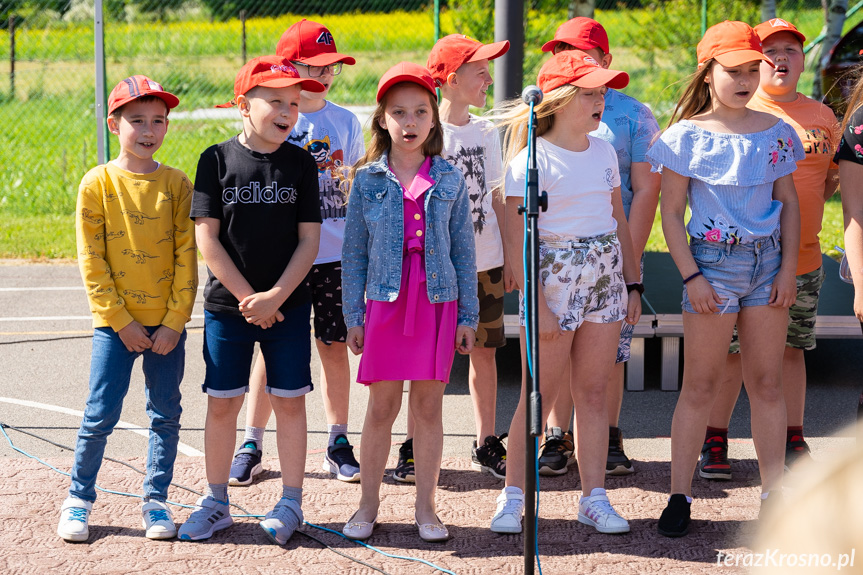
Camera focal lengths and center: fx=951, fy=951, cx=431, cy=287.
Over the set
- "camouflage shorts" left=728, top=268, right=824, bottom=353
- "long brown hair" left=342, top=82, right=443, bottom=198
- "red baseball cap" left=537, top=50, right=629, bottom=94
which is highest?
"red baseball cap" left=537, top=50, right=629, bottom=94

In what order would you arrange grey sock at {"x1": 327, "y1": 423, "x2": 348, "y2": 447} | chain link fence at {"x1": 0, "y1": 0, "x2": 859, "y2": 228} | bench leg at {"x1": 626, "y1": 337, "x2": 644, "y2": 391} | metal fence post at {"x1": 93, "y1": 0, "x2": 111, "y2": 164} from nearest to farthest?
grey sock at {"x1": 327, "y1": 423, "x2": 348, "y2": 447} < bench leg at {"x1": 626, "y1": 337, "x2": 644, "y2": 391} < metal fence post at {"x1": 93, "y1": 0, "x2": 111, "y2": 164} < chain link fence at {"x1": 0, "y1": 0, "x2": 859, "y2": 228}

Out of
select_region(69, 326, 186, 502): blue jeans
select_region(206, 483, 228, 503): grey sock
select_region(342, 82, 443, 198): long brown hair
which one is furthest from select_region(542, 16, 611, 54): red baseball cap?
select_region(206, 483, 228, 503): grey sock

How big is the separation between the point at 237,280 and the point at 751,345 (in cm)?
206

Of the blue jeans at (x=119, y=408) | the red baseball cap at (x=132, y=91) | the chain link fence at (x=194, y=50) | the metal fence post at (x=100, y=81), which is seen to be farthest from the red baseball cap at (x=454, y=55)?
the chain link fence at (x=194, y=50)

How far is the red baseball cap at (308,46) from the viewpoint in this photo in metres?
4.37

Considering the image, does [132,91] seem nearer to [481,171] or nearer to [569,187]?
[481,171]

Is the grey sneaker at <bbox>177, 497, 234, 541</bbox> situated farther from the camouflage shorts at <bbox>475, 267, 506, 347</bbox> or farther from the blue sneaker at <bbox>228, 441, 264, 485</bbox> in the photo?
the camouflage shorts at <bbox>475, 267, 506, 347</bbox>

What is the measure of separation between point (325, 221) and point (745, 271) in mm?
1902

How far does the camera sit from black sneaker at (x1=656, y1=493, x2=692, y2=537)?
3.80m

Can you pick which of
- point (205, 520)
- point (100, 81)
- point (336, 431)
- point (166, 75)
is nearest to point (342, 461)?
point (336, 431)

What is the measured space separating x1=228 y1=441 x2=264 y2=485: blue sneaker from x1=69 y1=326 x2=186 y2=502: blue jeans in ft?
1.61

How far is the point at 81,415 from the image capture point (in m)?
5.30

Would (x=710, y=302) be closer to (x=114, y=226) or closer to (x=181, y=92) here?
(x=114, y=226)

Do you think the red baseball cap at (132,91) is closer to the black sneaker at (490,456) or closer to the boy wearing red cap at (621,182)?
the boy wearing red cap at (621,182)
